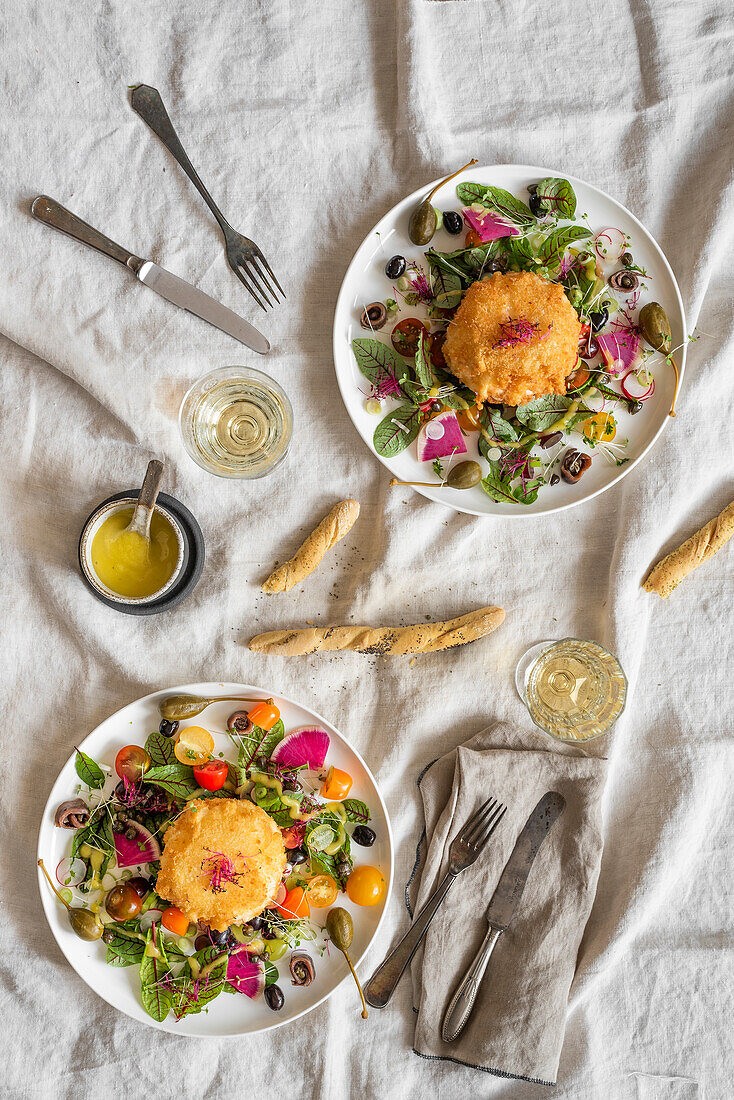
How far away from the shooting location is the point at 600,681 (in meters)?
2.61

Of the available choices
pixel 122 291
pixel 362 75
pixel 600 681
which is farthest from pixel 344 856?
pixel 362 75

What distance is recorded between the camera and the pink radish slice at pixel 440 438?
249cm

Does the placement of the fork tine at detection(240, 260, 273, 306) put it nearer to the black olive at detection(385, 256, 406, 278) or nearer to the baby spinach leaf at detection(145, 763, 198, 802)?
the black olive at detection(385, 256, 406, 278)

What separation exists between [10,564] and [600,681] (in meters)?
1.95

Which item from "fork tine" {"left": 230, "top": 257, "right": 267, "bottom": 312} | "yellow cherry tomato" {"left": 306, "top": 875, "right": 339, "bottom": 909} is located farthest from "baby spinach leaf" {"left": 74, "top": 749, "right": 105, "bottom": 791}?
"fork tine" {"left": 230, "top": 257, "right": 267, "bottom": 312}

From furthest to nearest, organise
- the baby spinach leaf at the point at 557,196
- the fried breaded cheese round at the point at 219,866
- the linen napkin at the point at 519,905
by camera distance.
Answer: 1. the linen napkin at the point at 519,905
2. the baby spinach leaf at the point at 557,196
3. the fried breaded cheese round at the point at 219,866

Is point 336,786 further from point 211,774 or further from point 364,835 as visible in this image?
point 211,774

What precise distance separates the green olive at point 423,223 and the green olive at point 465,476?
0.69 m

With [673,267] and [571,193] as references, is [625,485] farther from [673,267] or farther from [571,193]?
[571,193]

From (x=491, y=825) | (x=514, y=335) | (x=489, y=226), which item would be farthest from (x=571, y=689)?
(x=489, y=226)

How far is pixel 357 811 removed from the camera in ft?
8.14

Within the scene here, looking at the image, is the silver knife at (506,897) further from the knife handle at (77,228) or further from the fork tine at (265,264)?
the knife handle at (77,228)

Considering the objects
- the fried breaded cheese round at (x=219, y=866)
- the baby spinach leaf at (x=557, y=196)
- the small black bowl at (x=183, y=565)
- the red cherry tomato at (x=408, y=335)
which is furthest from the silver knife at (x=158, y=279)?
the fried breaded cheese round at (x=219, y=866)

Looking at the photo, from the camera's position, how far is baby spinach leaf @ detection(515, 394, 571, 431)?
8.00 ft
